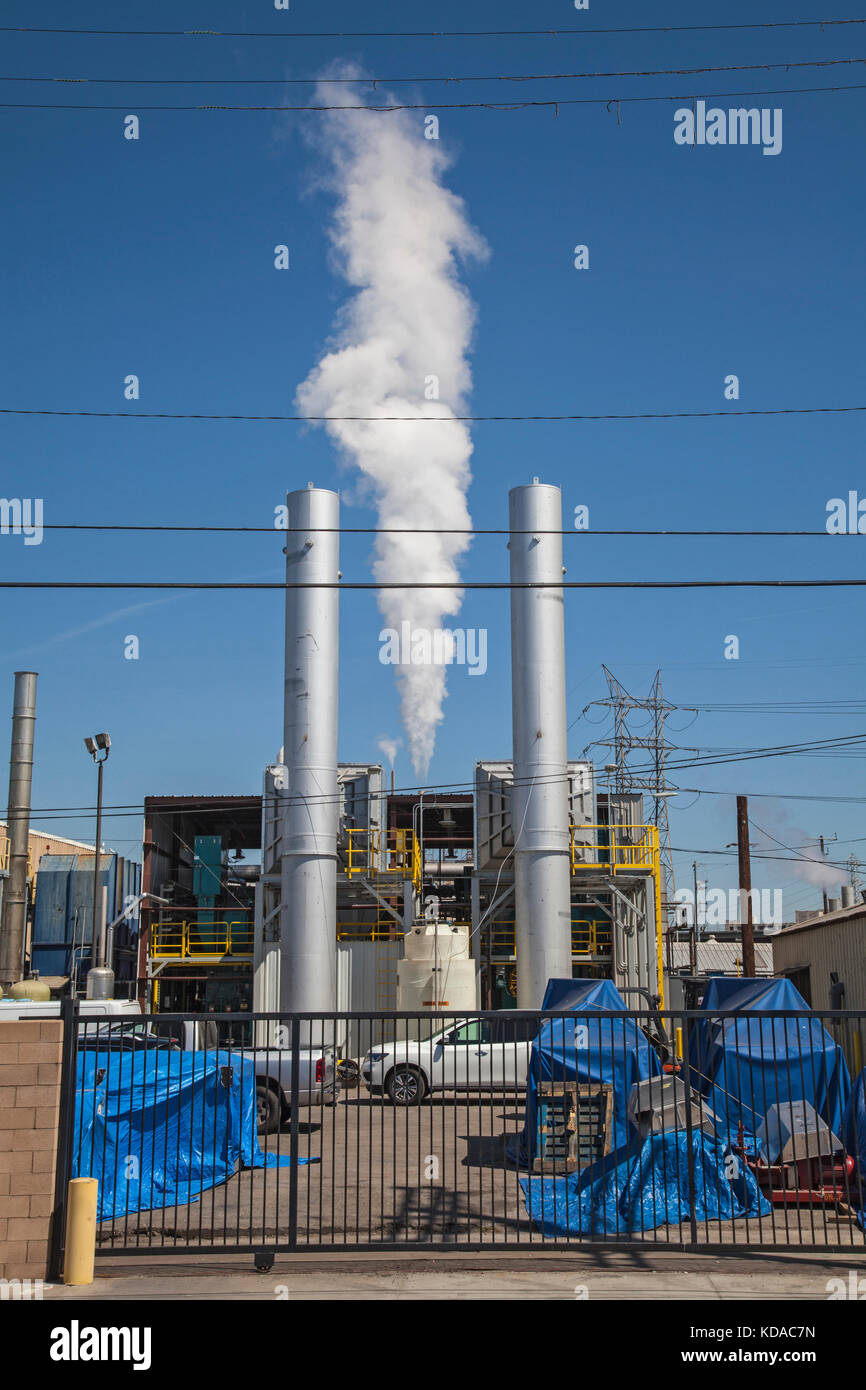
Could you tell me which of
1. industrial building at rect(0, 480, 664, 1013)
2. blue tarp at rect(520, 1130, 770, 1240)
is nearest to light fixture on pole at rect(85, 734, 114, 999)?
industrial building at rect(0, 480, 664, 1013)

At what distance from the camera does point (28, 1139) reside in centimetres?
947

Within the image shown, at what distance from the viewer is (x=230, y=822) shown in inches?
1577

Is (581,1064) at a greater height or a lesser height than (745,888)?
lesser

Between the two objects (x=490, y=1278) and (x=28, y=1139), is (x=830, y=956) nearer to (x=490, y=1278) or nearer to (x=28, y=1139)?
(x=490, y=1278)

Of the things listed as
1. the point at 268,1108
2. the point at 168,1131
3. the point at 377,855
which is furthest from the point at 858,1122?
the point at 377,855

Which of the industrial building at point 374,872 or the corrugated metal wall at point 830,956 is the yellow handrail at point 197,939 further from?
the corrugated metal wall at point 830,956

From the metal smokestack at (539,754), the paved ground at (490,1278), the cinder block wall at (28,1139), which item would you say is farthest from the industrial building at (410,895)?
the cinder block wall at (28,1139)

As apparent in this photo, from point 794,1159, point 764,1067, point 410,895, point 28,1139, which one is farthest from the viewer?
point 410,895

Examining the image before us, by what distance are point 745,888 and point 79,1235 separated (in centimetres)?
2466

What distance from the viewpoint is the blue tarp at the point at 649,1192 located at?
34.2 ft

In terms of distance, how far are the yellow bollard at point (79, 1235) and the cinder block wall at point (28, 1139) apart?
362mm
